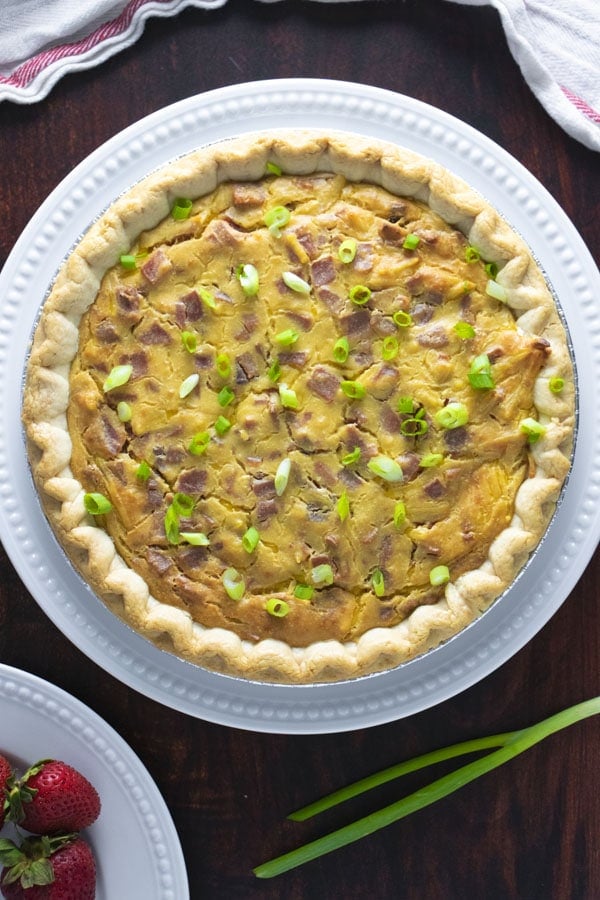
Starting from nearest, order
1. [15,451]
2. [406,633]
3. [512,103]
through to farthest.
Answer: [406,633] < [15,451] < [512,103]

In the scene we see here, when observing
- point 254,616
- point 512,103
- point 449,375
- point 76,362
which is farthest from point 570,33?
point 254,616

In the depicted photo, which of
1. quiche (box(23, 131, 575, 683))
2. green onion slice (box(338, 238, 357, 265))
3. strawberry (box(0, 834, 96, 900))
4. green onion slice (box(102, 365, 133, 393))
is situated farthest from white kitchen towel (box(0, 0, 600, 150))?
strawberry (box(0, 834, 96, 900))

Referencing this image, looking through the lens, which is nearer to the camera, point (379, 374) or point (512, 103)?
point (379, 374)

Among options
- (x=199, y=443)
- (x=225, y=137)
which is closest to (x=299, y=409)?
(x=199, y=443)

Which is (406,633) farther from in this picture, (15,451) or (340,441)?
(15,451)

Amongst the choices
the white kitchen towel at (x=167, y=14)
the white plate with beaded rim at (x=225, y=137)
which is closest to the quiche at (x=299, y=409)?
the white plate with beaded rim at (x=225, y=137)

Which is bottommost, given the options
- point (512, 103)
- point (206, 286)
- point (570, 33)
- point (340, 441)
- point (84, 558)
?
point (84, 558)
